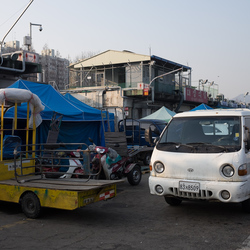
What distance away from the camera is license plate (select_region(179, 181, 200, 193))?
555cm

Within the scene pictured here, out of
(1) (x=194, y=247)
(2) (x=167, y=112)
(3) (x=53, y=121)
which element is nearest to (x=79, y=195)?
(1) (x=194, y=247)

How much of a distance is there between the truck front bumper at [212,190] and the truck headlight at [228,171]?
157mm

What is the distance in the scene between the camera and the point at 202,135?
20.8 ft

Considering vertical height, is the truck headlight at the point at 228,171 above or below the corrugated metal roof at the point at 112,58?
below

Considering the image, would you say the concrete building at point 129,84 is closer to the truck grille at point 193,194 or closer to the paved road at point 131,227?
the paved road at point 131,227

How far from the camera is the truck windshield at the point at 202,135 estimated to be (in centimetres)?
591

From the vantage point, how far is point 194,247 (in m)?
4.48

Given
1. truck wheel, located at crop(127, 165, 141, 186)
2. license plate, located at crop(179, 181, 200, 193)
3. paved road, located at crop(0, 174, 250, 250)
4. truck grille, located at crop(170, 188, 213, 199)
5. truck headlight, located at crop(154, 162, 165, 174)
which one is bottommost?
paved road, located at crop(0, 174, 250, 250)

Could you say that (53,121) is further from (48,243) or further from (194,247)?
(194,247)

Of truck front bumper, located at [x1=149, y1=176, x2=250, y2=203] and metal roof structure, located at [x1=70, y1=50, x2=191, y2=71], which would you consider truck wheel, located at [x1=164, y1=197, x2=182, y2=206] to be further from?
metal roof structure, located at [x1=70, y1=50, x2=191, y2=71]

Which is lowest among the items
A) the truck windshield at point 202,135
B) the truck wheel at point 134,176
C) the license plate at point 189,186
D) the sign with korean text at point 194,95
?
the truck wheel at point 134,176

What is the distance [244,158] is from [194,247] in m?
1.94

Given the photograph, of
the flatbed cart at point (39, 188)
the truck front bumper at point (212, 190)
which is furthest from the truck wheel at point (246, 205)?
the flatbed cart at point (39, 188)

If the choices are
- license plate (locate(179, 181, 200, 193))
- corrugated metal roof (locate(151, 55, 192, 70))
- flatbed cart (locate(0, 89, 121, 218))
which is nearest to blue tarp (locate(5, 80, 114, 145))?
flatbed cart (locate(0, 89, 121, 218))
